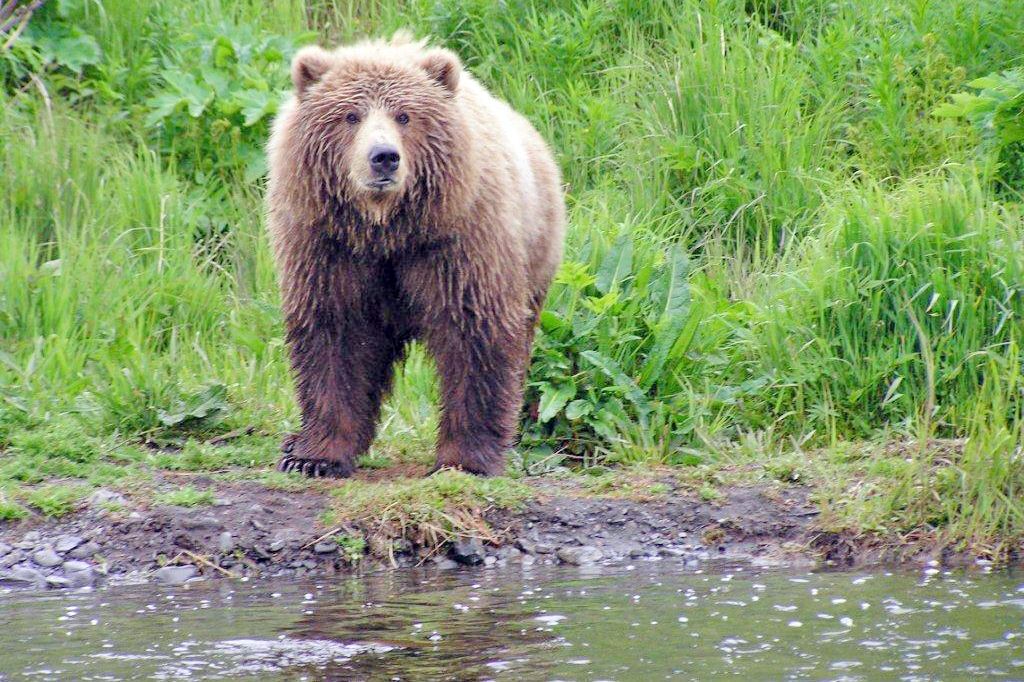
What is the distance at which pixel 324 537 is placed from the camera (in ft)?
19.2

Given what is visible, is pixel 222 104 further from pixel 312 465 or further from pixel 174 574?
pixel 174 574

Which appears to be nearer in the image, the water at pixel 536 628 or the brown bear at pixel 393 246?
the water at pixel 536 628

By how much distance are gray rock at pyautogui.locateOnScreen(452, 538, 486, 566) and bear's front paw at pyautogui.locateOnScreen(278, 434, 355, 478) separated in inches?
33.1

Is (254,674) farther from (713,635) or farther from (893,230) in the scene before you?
(893,230)

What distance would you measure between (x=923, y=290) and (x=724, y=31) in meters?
3.31

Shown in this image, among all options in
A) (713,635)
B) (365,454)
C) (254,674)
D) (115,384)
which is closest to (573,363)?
(365,454)

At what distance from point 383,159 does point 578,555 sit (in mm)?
1757

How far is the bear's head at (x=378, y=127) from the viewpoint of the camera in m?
6.04

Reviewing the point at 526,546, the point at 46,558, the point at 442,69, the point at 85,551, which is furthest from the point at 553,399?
the point at 46,558

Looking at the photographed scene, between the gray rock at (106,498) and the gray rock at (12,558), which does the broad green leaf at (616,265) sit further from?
the gray rock at (12,558)

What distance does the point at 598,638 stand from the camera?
478 cm

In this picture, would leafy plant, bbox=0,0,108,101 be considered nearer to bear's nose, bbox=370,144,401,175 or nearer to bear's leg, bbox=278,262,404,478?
bear's leg, bbox=278,262,404,478

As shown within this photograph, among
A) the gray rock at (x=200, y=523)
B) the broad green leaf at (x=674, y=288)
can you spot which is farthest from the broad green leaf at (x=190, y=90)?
the gray rock at (x=200, y=523)

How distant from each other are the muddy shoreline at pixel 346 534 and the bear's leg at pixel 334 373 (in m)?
0.32
